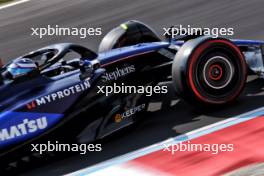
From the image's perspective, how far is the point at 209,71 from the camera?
6.77 m

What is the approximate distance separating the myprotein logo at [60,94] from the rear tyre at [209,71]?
996mm

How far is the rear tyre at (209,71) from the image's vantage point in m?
6.53

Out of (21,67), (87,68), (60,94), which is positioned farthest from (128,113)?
(21,67)

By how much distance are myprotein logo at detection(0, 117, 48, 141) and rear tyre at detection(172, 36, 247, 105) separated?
1.53 meters

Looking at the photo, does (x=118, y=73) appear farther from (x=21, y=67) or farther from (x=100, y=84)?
(x=21, y=67)

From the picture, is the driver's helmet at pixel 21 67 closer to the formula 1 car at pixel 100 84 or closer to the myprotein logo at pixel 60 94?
the formula 1 car at pixel 100 84

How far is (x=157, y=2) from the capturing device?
1234cm

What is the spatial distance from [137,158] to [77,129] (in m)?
0.78

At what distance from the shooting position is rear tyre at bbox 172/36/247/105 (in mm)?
6531

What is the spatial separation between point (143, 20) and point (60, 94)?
5.51 meters
